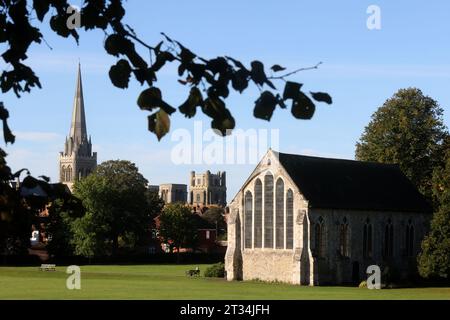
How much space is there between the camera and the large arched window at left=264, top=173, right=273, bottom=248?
242 feet

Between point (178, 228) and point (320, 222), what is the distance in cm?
4439

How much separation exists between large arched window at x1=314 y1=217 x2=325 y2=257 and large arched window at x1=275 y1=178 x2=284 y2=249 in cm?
280

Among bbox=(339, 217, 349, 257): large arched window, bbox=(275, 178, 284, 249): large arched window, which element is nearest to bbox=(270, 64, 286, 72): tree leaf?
bbox=(275, 178, 284, 249): large arched window

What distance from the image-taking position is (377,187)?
256ft

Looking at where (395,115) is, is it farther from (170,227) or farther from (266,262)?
(170,227)

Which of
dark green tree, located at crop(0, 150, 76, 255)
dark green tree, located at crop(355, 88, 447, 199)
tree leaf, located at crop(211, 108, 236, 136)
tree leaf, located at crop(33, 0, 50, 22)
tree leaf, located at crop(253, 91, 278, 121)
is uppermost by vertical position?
dark green tree, located at crop(355, 88, 447, 199)

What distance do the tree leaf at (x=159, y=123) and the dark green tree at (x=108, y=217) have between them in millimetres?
91721

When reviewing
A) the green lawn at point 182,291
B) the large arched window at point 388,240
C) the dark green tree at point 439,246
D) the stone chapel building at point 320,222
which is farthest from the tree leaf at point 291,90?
the large arched window at point 388,240

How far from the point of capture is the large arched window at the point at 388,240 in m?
76.9

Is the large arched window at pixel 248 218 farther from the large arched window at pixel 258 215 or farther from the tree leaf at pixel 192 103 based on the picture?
the tree leaf at pixel 192 103

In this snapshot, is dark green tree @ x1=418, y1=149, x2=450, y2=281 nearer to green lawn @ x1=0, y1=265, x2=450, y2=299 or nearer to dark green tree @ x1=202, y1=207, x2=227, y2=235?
green lawn @ x1=0, y1=265, x2=450, y2=299
